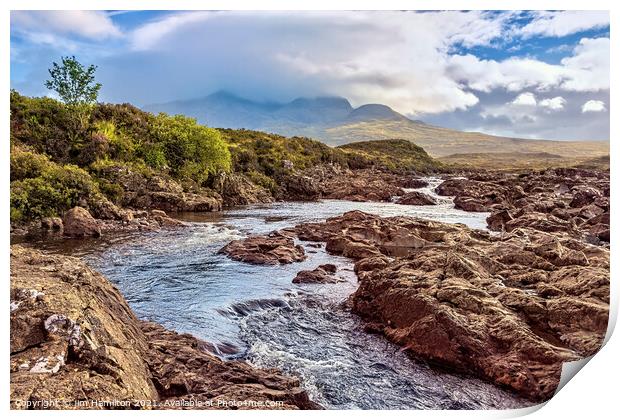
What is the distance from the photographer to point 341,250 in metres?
10.9

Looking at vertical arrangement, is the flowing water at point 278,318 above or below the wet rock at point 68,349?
below

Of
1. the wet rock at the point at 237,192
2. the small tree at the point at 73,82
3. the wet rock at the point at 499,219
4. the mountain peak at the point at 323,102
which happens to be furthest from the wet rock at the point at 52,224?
the wet rock at the point at 237,192

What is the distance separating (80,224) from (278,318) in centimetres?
479

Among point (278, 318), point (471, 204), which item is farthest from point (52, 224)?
point (471, 204)

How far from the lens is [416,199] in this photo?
1822 cm

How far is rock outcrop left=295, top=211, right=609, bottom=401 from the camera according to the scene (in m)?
4.75

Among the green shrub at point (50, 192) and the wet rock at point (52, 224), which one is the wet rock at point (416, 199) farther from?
the wet rock at point (52, 224)

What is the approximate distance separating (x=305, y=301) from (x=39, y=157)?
440cm

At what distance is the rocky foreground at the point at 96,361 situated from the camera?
3.09 metres

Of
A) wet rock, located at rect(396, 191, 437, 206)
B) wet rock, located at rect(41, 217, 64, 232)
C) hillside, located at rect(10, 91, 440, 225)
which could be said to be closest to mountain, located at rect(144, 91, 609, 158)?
hillside, located at rect(10, 91, 440, 225)

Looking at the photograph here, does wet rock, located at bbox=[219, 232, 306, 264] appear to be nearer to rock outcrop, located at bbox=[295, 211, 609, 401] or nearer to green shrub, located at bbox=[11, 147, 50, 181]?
rock outcrop, located at bbox=[295, 211, 609, 401]

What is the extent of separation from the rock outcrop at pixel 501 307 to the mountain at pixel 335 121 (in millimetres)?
1681

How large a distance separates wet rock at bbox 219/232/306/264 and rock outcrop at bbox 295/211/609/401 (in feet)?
9.88
